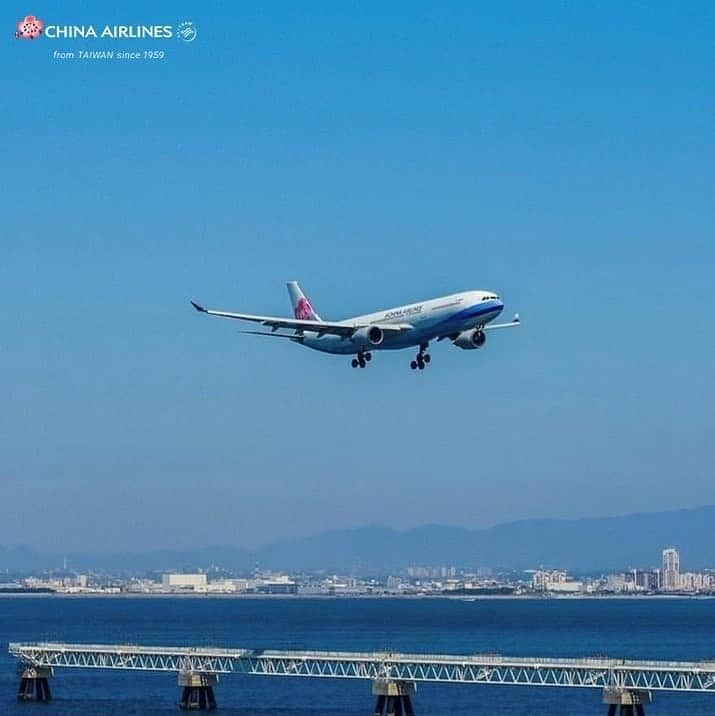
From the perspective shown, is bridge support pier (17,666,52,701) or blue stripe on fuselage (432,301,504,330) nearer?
blue stripe on fuselage (432,301,504,330)

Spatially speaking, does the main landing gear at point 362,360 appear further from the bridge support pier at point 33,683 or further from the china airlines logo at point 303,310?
the bridge support pier at point 33,683

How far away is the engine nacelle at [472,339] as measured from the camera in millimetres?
97312

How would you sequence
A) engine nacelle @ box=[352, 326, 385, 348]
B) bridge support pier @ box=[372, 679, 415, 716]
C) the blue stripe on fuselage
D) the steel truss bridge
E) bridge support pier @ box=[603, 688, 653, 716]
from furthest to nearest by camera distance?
bridge support pier @ box=[372, 679, 415, 716] → the steel truss bridge → bridge support pier @ box=[603, 688, 653, 716] → engine nacelle @ box=[352, 326, 385, 348] → the blue stripe on fuselage

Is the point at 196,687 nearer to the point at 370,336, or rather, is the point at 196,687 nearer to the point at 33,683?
the point at 33,683

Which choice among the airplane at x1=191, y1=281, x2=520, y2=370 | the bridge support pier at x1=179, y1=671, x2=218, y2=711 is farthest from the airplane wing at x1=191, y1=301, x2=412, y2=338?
the bridge support pier at x1=179, y1=671, x2=218, y2=711

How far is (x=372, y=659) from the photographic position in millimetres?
116250

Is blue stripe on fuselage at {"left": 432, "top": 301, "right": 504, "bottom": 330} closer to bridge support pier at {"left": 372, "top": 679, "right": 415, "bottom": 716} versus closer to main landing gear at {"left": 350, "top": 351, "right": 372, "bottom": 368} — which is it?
main landing gear at {"left": 350, "top": 351, "right": 372, "bottom": 368}

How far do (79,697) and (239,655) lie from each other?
2387cm

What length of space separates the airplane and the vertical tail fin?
68.3 feet

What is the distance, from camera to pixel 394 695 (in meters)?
116

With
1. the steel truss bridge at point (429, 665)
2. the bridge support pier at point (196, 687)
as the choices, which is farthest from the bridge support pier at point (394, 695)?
the bridge support pier at point (196, 687)

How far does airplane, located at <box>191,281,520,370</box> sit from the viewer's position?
316ft

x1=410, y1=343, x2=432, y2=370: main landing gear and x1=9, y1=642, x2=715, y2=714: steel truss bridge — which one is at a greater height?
x1=410, y1=343, x2=432, y2=370: main landing gear

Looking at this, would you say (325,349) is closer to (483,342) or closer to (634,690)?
(483,342)
